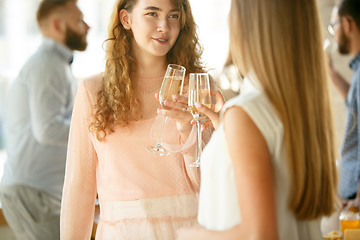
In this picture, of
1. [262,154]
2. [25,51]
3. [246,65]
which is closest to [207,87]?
[246,65]

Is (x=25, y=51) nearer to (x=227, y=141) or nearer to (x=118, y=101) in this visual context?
(x=118, y=101)

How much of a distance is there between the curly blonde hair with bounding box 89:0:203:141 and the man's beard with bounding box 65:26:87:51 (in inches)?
47.3

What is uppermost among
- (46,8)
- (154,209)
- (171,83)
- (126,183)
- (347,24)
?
(46,8)

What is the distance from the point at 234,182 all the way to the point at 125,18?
120cm

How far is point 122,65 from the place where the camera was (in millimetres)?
2055

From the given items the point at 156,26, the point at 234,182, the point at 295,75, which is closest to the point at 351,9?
the point at 156,26

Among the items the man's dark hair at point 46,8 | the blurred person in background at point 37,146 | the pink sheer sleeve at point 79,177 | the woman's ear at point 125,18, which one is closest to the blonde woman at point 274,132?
the pink sheer sleeve at point 79,177

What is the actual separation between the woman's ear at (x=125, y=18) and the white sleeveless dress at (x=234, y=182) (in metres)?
1.06

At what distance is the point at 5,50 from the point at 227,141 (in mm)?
7492

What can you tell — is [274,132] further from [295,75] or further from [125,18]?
[125,18]

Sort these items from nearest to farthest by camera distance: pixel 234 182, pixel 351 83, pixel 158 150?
pixel 234 182, pixel 158 150, pixel 351 83

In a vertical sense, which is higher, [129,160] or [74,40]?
[74,40]

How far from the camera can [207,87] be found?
1.59 metres

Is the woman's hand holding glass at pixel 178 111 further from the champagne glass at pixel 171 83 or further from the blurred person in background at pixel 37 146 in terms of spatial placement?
the blurred person in background at pixel 37 146
